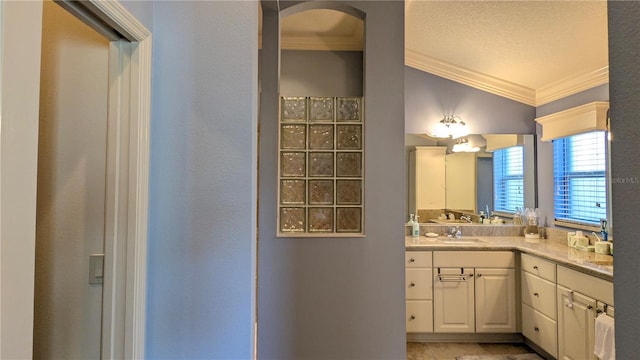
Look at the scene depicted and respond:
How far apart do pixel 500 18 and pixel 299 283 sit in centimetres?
252

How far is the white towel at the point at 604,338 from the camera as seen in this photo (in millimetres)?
1934

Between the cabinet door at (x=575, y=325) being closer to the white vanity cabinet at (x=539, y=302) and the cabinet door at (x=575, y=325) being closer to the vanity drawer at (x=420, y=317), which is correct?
the white vanity cabinet at (x=539, y=302)

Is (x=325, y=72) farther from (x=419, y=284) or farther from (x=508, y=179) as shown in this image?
(x=508, y=179)

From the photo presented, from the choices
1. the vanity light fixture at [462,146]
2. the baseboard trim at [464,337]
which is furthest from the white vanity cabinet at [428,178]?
the baseboard trim at [464,337]

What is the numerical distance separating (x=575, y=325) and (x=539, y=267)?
19.1 inches

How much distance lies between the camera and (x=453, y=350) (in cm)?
298

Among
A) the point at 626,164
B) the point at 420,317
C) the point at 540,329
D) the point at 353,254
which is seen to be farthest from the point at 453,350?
the point at 626,164

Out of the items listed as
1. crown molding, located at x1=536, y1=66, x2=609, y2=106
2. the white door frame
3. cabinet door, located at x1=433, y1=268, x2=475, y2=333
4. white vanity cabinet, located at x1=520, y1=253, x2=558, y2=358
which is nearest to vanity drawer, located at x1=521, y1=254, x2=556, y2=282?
white vanity cabinet, located at x1=520, y1=253, x2=558, y2=358

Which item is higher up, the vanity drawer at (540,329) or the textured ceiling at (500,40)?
the textured ceiling at (500,40)

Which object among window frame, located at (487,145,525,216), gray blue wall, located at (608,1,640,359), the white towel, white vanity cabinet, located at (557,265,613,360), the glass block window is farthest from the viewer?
window frame, located at (487,145,525,216)

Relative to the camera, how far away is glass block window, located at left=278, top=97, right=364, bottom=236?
8.07ft

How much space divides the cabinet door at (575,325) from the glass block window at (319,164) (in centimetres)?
165

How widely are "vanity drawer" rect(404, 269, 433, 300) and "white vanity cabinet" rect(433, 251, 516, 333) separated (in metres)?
0.05

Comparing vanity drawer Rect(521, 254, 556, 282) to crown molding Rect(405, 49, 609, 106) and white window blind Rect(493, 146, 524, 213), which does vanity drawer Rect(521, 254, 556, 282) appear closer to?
white window blind Rect(493, 146, 524, 213)
